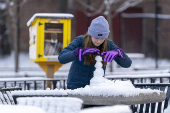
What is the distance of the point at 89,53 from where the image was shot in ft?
10.6

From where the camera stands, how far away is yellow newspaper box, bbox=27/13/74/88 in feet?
20.2

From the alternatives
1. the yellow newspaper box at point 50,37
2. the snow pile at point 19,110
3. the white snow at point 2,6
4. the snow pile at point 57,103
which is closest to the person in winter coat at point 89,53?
the snow pile at point 57,103

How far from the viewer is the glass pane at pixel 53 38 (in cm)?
632

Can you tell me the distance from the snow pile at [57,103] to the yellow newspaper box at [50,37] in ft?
12.6

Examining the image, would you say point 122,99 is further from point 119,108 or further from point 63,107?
point 119,108

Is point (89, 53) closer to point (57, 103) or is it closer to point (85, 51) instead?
point (85, 51)

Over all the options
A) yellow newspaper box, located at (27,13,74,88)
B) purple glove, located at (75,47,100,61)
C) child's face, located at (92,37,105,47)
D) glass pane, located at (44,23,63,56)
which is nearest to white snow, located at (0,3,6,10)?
yellow newspaper box, located at (27,13,74,88)

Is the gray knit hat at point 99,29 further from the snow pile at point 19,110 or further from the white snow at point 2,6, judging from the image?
the white snow at point 2,6

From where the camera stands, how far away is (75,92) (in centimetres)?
293

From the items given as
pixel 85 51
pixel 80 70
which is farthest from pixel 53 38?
pixel 85 51

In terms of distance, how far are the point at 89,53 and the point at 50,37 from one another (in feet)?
10.8

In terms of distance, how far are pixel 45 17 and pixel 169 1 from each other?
17992 millimetres

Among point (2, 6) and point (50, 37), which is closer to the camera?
point (50, 37)

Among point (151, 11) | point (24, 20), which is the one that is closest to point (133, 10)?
point (151, 11)
